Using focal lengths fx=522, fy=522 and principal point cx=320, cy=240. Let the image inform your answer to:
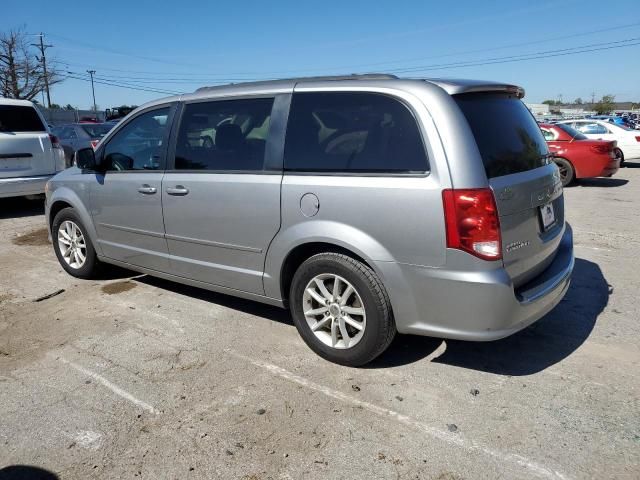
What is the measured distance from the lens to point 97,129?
1562 centimetres

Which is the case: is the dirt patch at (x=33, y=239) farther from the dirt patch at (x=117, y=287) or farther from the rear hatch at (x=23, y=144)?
the dirt patch at (x=117, y=287)

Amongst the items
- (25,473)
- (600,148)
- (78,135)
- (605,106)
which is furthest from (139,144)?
(605,106)

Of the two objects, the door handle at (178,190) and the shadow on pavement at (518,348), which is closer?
the shadow on pavement at (518,348)

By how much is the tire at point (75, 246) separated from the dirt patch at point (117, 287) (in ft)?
0.94

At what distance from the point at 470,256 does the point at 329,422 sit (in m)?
1.20

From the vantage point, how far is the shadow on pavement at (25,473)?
8.13 feet

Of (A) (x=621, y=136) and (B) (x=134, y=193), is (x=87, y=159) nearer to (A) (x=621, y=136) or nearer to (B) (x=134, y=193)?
(B) (x=134, y=193)

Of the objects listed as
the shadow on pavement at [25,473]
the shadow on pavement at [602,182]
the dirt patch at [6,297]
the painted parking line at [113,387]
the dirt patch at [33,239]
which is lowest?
the shadow on pavement at [25,473]

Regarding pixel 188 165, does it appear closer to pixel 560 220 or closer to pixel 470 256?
pixel 470 256

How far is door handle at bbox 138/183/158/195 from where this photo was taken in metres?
4.31

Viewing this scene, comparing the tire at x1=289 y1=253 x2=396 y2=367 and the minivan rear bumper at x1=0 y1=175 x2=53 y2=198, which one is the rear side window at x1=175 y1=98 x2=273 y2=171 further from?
the minivan rear bumper at x1=0 y1=175 x2=53 y2=198

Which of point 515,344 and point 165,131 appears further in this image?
point 165,131

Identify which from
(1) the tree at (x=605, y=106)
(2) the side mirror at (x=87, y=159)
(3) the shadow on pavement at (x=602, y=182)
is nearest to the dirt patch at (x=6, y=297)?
(2) the side mirror at (x=87, y=159)

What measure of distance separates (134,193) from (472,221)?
116 inches
